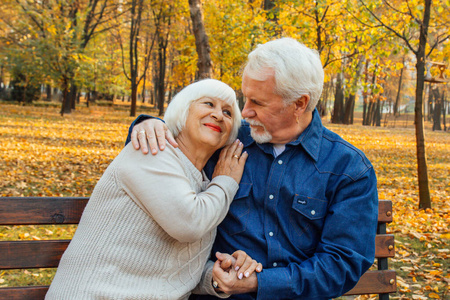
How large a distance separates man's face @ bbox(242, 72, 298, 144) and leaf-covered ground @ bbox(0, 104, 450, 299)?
2.51m

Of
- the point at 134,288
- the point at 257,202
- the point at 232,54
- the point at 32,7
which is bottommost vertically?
the point at 134,288

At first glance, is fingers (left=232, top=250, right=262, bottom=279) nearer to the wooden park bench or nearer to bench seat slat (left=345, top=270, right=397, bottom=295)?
bench seat slat (left=345, top=270, right=397, bottom=295)

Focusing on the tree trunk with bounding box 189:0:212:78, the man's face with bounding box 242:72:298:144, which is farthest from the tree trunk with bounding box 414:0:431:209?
the man's face with bounding box 242:72:298:144

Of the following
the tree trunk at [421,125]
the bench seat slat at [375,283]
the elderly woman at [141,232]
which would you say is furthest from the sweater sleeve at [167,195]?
the tree trunk at [421,125]

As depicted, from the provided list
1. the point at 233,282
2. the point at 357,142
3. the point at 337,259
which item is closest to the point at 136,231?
the point at 233,282

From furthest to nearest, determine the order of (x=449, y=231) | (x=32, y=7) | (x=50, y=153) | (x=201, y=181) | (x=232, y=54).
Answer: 1. (x=32, y=7)
2. (x=232, y=54)
3. (x=50, y=153)
4. (x=449, y=231)
5. (x=201, y=181)

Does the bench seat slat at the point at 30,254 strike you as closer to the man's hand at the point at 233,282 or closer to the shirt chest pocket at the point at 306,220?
the man's hand at the point at 233,282

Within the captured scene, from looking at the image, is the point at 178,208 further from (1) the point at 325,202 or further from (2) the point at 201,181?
(1) the point at 325,202

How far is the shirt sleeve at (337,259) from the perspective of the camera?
2.15 m

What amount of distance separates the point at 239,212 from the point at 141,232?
602mm

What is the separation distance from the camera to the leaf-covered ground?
4.44m

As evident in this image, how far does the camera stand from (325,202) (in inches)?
90.4

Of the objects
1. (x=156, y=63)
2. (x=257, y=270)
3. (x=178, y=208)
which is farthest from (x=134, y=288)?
(x=156, y=63)

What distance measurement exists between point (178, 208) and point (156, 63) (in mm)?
37228
